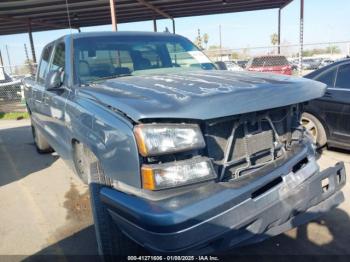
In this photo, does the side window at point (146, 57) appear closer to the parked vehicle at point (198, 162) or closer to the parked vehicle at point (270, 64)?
the parked vehicle at point (198, 162)

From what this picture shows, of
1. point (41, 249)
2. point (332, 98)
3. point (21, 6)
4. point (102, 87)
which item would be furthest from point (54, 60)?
point (21, 6)

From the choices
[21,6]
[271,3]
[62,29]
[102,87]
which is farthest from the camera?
[62,29]

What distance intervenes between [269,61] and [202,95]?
1277cm

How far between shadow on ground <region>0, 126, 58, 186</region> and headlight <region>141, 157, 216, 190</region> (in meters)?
3.66

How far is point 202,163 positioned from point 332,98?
12.1 ft

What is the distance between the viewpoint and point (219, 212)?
1.93 metres

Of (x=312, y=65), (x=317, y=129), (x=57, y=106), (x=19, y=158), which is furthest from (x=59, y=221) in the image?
(x=312, y=65)

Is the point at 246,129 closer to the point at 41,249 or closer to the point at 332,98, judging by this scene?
the point at 41,249

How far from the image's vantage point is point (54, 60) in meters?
4.09

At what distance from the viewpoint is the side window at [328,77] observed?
16.8ft

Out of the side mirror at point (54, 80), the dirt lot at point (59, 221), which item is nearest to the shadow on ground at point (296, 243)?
the dirt lot at point (59, 221)

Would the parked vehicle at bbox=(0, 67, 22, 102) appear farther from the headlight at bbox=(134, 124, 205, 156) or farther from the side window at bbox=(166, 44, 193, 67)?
the headlight at bbox=(134, 124, 205, 156)

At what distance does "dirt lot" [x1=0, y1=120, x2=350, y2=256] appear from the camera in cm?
288

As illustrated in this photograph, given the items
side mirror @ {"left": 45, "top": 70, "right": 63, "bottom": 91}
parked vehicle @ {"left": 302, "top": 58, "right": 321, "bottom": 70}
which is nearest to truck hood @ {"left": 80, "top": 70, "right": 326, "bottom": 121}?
side mirror @ {"left": 45, "top": 70, "right": 63, "bottom": 91}
